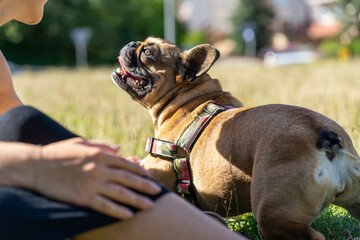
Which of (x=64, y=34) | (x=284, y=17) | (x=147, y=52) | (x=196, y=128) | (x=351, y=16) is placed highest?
(x=147, y=52)

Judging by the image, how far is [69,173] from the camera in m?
1.44

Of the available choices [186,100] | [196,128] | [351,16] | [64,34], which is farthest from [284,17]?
[196,128]

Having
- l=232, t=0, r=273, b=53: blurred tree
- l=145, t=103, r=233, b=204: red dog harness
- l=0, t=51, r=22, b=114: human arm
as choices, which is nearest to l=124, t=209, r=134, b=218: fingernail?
l=145, t=103, r=233, b=204: red dog harness

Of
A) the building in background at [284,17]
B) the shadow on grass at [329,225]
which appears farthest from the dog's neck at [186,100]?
the building in background at [284,17]

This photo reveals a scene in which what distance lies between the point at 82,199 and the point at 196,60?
2.20m

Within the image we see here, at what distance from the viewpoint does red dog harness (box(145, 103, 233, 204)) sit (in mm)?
2887

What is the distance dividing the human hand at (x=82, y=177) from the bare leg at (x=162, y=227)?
0.06 meters

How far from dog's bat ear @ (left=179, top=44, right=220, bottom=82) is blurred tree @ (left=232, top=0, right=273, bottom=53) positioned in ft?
163

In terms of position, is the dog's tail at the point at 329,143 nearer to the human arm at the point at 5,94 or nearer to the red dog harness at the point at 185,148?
the red dog harness at the point at 185,148

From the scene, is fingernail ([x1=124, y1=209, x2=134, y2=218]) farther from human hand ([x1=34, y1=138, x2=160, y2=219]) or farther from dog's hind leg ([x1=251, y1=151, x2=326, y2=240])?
dog's hind leg ([x1=251, y1=151, x2=326, y2=240])

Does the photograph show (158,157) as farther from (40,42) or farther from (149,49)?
(40,42)

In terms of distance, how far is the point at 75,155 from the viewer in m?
1.44

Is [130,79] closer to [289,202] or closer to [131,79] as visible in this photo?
[131,79]

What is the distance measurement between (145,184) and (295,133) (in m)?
0.97
